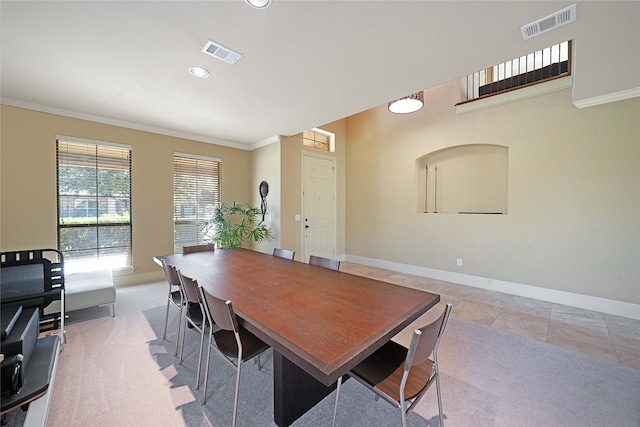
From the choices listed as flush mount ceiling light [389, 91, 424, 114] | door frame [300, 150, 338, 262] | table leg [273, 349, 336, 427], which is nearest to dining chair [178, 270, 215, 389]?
table leg [273, 349, 336, 427]

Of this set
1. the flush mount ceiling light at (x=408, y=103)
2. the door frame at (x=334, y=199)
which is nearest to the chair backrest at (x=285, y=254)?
the door frame at (x=334, y=199)

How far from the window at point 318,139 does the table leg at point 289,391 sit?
4.33 m

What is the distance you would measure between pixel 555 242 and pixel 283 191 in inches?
165

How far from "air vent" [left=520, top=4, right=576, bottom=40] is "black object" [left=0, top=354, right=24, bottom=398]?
3.78 metres

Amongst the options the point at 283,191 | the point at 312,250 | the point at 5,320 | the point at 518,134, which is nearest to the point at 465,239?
the point at 518,134

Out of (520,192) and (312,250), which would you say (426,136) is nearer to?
(520,192)

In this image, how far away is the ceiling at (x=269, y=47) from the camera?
66.2 inches

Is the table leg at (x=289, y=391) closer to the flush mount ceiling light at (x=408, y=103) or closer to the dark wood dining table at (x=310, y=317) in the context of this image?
the dark wood dining table at (x=310, y=317)

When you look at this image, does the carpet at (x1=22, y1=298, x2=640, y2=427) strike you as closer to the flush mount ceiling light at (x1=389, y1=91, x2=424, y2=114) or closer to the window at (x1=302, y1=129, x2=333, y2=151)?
the flush mount ceiling light at (x1=389, y1=91, x2=424, y2=114)

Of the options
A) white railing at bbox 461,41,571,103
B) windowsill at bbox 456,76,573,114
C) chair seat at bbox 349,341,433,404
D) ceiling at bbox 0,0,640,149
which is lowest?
chair seat at bbox 349,341,433,404

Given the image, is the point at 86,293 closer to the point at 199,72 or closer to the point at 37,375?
the point at 37,375

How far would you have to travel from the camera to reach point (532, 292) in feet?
11.4

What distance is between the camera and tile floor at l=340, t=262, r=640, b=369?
2.25m

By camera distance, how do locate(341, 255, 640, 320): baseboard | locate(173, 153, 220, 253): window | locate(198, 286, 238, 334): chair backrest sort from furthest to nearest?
locate(173, 153, 220, 253): window
locate(341, 255, 640, 320): baseboard
locate(198, 286, 238, 334): chair backrest
